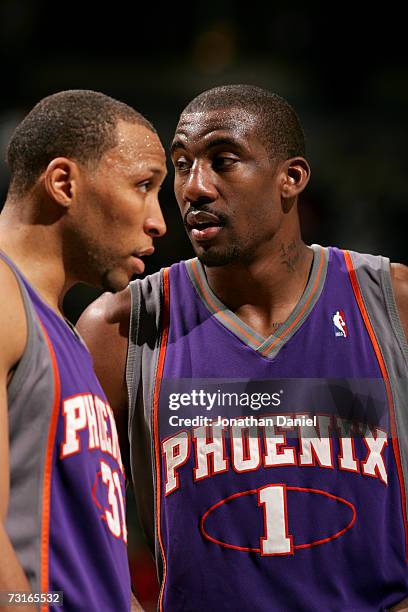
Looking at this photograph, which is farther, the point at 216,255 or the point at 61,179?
the point at 216,255

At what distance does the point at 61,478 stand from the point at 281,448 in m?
0.83

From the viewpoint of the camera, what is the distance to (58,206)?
1.85 m

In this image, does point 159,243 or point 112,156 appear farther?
point 159,243

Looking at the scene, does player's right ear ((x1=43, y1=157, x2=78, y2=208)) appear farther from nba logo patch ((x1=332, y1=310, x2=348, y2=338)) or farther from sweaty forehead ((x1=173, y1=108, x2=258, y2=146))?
nba logo patch ((x1=332, y1=310, x2=348, y2=338))

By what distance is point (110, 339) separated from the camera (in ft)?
8.18

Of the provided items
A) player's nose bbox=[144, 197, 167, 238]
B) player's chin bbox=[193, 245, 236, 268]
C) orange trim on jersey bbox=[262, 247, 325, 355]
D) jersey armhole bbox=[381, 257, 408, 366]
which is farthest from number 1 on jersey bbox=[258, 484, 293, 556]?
player's nose bbox=[144, 197, 167, 238]

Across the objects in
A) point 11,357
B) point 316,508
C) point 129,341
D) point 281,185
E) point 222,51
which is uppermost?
point 222,51

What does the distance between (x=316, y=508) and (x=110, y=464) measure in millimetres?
709

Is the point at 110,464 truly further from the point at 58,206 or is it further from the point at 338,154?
the point at 338,154

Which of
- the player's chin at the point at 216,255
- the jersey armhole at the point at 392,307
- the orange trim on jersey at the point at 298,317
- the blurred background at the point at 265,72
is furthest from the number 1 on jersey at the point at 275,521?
the blurred background at the point at 265,72

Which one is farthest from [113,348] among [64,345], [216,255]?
[64,345]

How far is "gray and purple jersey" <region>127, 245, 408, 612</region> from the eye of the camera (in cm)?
229

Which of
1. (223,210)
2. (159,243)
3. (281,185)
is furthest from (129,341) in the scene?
(159,243)

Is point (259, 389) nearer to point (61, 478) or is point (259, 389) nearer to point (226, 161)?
point (226, 161)
